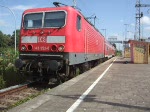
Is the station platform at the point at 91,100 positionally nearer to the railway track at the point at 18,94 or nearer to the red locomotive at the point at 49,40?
the railway track at the point at 18,94

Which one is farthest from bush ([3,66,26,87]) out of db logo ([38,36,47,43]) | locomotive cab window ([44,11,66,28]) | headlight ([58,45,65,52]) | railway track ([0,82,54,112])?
headlight ([58,45,65,52])

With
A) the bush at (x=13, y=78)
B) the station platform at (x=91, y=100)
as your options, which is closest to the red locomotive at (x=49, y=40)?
the station platform at (x=91, y=100)

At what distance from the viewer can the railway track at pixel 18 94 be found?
9335mm

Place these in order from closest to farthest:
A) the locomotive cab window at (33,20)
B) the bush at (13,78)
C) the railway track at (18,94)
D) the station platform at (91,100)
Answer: the station platform at (91,100), the railway track at (18,94), the locomotive cab window at (33,20), the bush at (13,78)

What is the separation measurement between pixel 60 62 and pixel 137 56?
22.2m

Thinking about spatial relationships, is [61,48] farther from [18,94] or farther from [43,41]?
[18,94]

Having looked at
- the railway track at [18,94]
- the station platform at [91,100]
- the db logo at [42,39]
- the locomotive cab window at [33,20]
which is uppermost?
the locomotive cab window at [33,20]

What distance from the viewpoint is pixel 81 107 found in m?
7.34

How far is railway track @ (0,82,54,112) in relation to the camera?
934cm

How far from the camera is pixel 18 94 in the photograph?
10969mm

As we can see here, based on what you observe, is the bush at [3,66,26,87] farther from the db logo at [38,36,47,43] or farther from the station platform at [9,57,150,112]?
the station platform at [9,57,150,112]

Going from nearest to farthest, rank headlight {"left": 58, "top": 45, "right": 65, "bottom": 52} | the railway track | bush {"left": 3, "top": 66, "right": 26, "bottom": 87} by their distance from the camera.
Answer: the railway track → headlight {"left": 58, "top": 45, "right": 65, "bottom": 52} → bush {"left": 3, "top": 66, "right": 26, "bottom": 87}

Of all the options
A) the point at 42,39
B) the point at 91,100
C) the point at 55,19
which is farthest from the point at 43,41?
the point at 91,100

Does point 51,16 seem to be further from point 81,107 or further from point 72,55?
point 81,107
